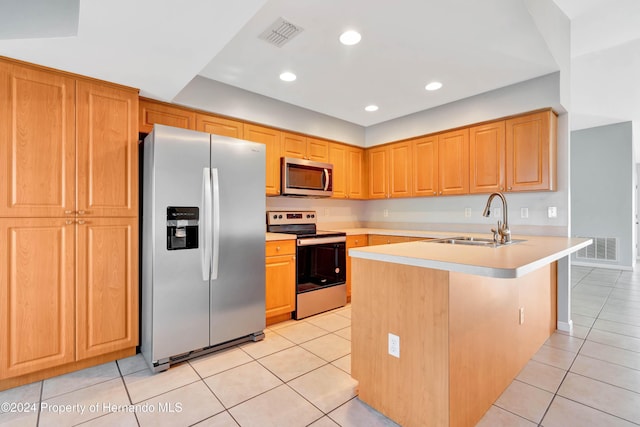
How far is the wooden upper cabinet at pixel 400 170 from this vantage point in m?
4.07

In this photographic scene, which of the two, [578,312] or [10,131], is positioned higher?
[10,131]

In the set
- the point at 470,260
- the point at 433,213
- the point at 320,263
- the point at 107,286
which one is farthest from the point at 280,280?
the point at 433,213

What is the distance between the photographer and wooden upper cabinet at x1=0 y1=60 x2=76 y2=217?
76.4 inches

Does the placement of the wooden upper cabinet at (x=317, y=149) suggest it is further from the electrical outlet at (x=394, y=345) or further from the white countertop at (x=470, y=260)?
the electrical outlet at (x=394, y=345)

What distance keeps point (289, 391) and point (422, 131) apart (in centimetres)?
328

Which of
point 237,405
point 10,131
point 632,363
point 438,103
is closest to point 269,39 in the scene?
point 10,131

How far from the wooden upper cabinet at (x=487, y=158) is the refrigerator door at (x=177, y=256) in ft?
9.23

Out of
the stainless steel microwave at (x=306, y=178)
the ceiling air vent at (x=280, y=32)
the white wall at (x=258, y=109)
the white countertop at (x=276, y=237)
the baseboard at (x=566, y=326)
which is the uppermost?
the ceiling air vent at (x=280, y=32)

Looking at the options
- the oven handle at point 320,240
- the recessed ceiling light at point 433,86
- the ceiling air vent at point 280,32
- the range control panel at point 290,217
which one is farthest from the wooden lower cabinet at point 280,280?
the recessed ceiling light at point 433,86

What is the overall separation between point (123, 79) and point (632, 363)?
4.30m

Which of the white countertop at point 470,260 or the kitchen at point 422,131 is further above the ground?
the kitchen at point 422,131

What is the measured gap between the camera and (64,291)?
2111mm

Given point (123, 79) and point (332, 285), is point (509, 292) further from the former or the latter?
point (123, 79)

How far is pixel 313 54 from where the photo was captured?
2.48 m
